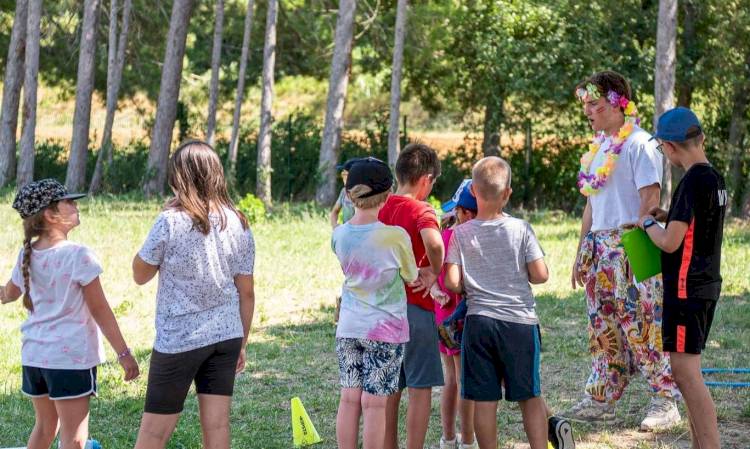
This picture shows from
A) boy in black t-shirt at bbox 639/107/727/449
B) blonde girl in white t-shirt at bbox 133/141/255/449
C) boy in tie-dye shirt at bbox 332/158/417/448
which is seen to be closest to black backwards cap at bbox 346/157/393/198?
boy in tie-dye shirt at bbox 332/158/417/448

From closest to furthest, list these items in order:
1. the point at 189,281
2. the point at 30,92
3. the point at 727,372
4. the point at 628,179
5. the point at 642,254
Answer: the point at 189,281, the point at 642,254, the point at 628,179, the point at 727,372, the point at 30,92

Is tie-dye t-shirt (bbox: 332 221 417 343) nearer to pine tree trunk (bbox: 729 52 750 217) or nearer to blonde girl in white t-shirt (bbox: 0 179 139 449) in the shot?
blonde girl in white t-shirt (bbox: 0 179 139 449)

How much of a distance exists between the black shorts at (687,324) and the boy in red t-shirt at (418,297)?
1022 mm

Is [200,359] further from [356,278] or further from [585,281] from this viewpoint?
[585,281]

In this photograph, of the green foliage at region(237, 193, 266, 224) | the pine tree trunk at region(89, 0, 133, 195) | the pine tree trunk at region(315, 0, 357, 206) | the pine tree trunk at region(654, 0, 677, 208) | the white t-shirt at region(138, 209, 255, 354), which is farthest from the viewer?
the pine tree trunk at region(89, 0, 133, 195)

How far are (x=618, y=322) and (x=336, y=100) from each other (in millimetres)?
16370

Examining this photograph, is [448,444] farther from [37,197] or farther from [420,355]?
[37,197]

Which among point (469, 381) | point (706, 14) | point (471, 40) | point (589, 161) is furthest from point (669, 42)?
point (469, 381)

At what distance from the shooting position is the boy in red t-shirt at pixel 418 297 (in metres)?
4.84

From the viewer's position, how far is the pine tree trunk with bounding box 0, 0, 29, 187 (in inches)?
998

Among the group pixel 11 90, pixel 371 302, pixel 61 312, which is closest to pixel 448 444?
pixel 371 302

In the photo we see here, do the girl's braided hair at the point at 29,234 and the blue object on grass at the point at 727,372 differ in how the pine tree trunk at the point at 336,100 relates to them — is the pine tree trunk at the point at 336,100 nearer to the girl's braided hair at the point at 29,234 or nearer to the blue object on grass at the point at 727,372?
the blue object on grass at the point at 727,372

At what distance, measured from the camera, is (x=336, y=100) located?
71.5 feet

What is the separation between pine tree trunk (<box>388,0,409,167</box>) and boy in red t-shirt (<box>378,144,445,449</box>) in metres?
15.1
